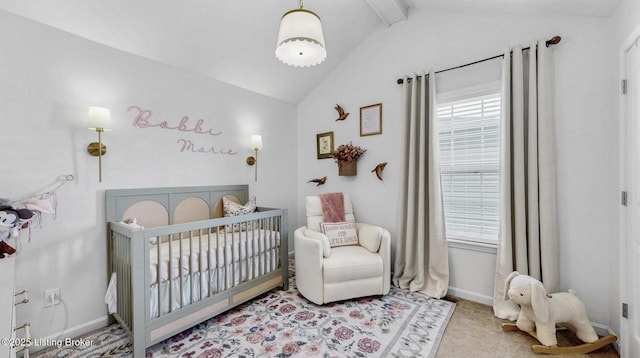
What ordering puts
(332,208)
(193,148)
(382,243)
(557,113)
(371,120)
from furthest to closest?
1. (371,120)
2. (332,208)
3. (193,148)
4. (382,243)
5. (557,113)

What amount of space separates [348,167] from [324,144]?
1.87ft

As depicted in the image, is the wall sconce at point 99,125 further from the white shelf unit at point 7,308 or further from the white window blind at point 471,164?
the white window blind at point 471,164

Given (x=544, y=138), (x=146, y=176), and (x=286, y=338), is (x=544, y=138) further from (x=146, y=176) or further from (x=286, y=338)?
(x=146, y=176)

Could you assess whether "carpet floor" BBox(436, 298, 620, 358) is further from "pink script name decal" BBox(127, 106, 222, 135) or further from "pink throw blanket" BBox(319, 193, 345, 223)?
"pink script name decal" BBox(127, 106, 222, 135)

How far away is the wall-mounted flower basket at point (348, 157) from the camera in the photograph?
124 inches

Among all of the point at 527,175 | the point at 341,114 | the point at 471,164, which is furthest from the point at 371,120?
the point at 527,175

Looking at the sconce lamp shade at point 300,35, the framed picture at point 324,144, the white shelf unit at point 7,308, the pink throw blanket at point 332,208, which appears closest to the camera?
the white shelf unit at point 7,308

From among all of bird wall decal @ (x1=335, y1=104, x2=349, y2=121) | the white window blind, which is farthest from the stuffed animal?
bird wall decal @ (x1=335, y1=104, x2=349, y2=121)

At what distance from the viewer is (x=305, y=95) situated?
3746mm

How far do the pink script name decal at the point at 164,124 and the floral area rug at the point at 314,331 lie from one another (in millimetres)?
1674

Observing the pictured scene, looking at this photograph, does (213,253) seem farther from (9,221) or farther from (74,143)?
(74,143)

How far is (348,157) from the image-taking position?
3150mm

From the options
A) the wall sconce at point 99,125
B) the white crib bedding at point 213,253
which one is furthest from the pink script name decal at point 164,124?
the white crib bedding at point 213,253

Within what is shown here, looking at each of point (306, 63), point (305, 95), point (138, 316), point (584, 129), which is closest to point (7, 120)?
point (138, 316)
